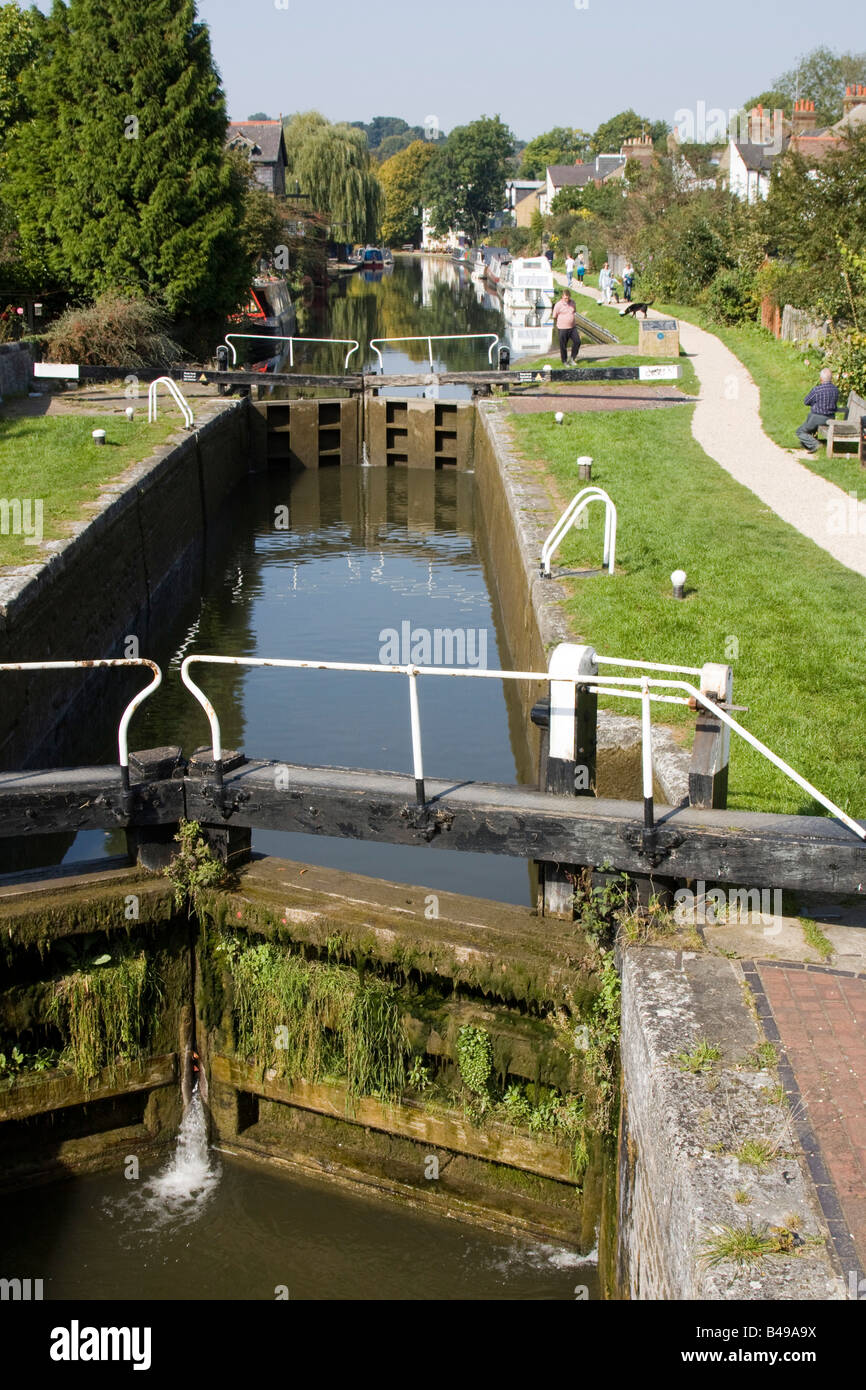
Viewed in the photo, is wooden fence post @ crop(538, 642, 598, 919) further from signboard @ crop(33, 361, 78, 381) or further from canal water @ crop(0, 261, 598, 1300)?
signboard @ crop(33, 361, 78, 381)

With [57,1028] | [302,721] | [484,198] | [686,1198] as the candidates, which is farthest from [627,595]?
[484,198]

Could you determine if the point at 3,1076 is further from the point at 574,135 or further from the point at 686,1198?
the point at 574,135

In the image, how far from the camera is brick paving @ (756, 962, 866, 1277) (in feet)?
12.6

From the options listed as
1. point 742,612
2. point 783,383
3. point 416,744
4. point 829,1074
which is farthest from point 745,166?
A: point 829,1074

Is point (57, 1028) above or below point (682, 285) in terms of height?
below

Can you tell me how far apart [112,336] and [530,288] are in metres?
28.7

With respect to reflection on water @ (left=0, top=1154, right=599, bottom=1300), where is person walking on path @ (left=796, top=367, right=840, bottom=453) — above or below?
above

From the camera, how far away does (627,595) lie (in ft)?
33.7

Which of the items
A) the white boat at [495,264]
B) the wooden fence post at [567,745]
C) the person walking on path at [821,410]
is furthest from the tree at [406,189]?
the wooden fence post at [567,745]

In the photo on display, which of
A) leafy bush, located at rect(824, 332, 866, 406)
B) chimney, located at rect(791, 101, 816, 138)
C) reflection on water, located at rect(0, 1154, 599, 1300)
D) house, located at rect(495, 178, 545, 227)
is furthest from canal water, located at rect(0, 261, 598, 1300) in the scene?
house, located at rect(495, 178, 545, 227)

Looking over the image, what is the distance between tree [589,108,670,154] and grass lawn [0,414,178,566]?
111233mm

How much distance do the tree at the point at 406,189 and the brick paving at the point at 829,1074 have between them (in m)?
135

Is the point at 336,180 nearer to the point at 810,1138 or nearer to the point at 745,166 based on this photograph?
the point at 745,166

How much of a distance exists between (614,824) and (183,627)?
10.5 metres
